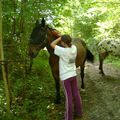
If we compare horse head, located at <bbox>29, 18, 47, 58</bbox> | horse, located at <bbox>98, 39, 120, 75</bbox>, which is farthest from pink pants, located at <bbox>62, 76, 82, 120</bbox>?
horse, located at <bbox>98, 39, 120, 75</bbox>

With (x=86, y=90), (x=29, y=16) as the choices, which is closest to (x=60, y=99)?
(x=86, y=90)

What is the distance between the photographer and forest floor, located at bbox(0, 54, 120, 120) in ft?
21.7

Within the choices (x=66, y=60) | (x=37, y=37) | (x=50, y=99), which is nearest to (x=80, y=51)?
(x=50, y=99)

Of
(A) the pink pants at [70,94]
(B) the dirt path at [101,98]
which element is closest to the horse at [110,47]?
(B) the dirt path at [101,98]

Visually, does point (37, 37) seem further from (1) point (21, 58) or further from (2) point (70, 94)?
(2) point (70, 94)

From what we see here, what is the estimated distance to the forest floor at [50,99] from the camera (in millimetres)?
6625

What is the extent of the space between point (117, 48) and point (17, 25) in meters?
4.49

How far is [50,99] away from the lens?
7914mm

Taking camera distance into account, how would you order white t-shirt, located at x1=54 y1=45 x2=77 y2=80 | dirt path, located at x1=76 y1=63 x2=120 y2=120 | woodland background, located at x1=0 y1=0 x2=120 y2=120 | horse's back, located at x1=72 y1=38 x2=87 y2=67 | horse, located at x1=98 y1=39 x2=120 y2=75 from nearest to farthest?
white t-shirt, located at x1=54 y1=45 x2=77 y2=80 < woodland background, located at x1=0 y1=0 x2=120 y2=120 < dirt path, located at x1=76 y1=63 x2=120 y2=120 < horse's back, located at x1=72 y1=38 x2=87 y2=67 < horse, located at x1=98 y1=39 x2=120 y2=75

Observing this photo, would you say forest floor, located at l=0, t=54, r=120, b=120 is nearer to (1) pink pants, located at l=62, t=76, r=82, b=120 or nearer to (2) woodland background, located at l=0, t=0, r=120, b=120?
(2) woodland background, located at l=0, t=0, r=120, b=120

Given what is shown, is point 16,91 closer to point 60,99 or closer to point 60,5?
point 60,99

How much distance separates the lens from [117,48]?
11.1 meters

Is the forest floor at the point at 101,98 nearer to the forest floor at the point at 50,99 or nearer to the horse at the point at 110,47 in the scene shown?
the forest floor at the point at 50,99

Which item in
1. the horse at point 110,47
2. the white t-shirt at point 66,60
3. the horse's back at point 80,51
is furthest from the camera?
the horse at point 110,47
